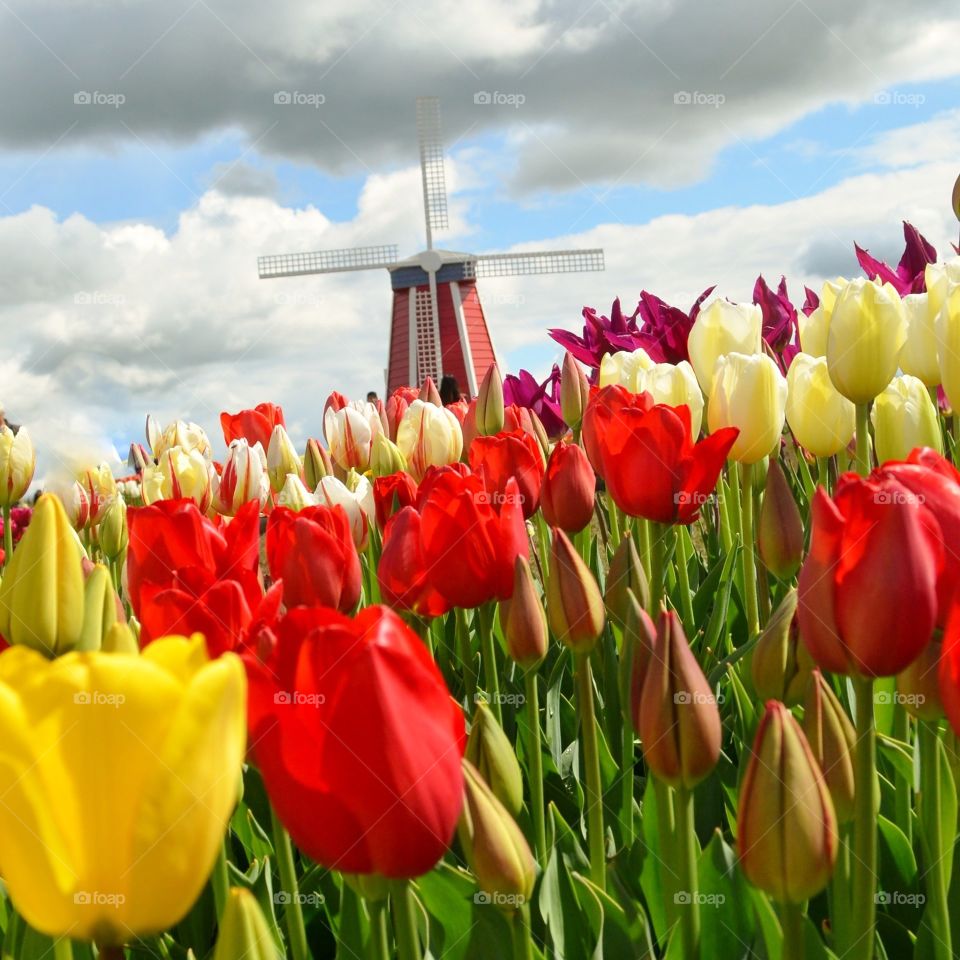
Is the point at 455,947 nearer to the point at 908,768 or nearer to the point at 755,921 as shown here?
the point at 755,921

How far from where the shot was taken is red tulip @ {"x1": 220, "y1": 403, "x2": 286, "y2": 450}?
15.0ft

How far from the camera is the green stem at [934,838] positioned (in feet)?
4.45

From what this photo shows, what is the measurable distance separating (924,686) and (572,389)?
2.43 meters

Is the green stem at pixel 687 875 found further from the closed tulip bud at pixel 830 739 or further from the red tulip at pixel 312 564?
the red tulip at pixel 312 564

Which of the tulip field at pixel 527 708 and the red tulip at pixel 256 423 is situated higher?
the red tulip at pixel 256 423

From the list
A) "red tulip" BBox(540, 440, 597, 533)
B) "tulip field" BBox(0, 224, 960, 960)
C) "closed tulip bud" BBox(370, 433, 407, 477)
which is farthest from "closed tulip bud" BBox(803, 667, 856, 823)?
"closed tulip bud" BBox(370, 433, 407, 477)

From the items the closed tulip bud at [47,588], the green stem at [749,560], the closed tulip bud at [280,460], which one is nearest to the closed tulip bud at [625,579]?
the green stem at [749,560]

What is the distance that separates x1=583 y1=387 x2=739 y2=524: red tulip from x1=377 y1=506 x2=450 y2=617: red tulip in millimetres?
507

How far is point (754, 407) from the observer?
260 centimetres

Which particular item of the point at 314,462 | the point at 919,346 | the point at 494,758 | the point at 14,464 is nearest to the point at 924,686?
the point at 494,758

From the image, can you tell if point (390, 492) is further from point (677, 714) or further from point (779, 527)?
point (677, 714)

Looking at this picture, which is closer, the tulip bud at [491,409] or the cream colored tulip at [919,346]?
the cream colored tulip at [919,346]

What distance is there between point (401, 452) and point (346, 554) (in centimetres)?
198

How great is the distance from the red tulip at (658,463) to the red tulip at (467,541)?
421 millimetres
